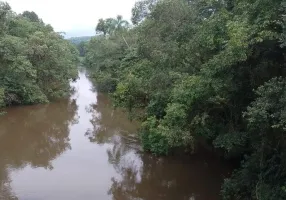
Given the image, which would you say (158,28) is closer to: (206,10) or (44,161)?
(206,10)

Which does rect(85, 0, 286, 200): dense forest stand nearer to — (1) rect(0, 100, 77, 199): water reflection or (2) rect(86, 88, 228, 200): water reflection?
(2) rect(86, 88, 228, 200): water reflection

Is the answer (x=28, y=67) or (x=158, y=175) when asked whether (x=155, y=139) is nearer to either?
(x=158, y=175)

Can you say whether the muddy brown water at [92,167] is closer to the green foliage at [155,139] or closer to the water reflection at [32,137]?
the water reflection at [32,137]

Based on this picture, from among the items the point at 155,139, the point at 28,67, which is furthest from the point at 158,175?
the point at 28,67

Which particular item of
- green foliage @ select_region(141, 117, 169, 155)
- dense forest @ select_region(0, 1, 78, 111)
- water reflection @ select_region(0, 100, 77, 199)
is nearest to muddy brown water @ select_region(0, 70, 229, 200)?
water reflection @ select_region(0, 100, 77, 199)

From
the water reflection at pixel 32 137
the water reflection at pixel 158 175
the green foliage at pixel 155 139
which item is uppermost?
the green foliage at pixel 155 139

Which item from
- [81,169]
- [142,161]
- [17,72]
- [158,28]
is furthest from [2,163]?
[17,72]

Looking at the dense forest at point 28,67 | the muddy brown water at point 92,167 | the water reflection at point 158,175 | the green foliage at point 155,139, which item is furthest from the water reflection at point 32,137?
the green foliage at point 155,139
